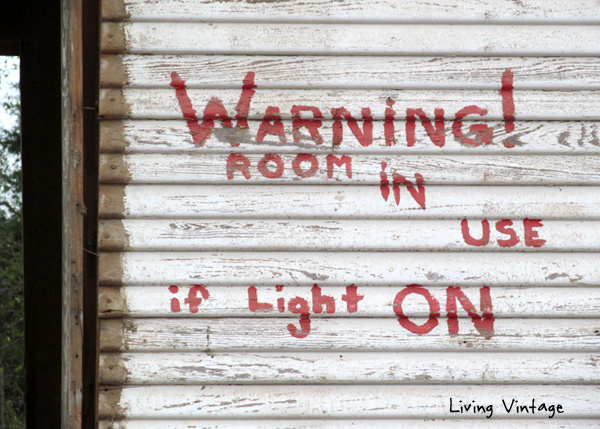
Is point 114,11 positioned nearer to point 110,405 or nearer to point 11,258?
point 11,258

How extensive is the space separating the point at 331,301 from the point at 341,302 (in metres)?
0.06

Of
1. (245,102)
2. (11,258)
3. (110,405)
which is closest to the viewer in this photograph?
(110,405)

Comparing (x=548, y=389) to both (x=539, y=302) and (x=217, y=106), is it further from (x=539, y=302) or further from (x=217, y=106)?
(x=217, y=106)

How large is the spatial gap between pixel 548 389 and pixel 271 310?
1.68 m

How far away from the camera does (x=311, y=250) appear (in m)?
2.62

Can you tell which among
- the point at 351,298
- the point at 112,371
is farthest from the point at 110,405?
the point at 351,298

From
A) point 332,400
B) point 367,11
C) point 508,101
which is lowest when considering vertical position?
point 332,400

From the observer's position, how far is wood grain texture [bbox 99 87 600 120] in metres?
2.60

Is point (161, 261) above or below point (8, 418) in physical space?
above

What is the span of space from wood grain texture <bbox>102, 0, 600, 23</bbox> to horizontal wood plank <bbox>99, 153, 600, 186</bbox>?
81 centimetres

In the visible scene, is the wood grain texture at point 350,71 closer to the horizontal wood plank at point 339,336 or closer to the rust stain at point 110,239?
the rust stain at point 110,239


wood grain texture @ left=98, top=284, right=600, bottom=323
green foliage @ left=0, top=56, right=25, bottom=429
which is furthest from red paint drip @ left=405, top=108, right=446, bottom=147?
green foliage @ left=0, top=56, right=25, bottom=429

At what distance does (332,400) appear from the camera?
2580mm

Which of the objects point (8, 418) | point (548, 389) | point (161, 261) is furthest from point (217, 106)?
point (8, 418)
